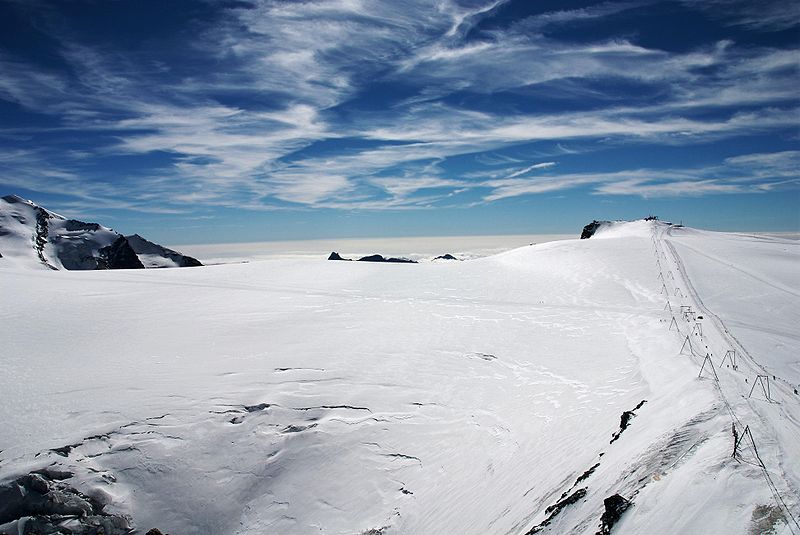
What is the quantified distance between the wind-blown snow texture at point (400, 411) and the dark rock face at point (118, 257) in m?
91.8

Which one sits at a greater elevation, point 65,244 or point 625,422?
point 65,244

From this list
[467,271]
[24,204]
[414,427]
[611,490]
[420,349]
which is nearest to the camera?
[611,490]

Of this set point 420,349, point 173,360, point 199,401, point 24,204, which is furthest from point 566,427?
point 24,204

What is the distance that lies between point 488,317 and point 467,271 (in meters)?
11.4

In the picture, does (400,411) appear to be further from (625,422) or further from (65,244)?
(65,244)

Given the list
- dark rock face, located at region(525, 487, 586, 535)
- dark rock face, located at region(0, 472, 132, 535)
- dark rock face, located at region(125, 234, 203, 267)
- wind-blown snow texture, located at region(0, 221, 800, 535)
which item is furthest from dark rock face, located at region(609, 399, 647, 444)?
dark rock face, located at region(125, 234, 203, 267)

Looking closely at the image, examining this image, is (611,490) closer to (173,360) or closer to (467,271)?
(173,360)

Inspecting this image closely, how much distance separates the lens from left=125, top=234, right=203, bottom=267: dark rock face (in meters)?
113

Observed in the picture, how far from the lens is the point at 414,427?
10898 mm

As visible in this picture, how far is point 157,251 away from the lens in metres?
115

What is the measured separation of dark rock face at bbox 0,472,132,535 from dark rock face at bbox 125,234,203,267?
115 m

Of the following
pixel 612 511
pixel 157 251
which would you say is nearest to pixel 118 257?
pixel 157 251

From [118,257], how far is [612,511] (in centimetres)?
11708

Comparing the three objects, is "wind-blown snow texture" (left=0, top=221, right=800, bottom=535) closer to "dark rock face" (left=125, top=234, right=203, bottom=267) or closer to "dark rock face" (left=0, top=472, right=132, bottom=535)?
"dark rock face" (left=0, top=472, right=132, bottom=535)
